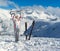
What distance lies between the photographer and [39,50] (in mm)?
14117

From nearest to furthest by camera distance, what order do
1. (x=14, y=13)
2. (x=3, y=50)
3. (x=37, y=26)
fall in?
(x=3, y=50) → (x=14, y=13) → (x=37, y=26)

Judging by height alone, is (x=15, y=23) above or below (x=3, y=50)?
above

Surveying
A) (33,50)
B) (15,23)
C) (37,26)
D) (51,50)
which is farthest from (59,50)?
(37,26)

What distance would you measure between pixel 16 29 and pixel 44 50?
5.57m

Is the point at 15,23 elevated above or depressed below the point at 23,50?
above

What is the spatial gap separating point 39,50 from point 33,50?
0.34 metres

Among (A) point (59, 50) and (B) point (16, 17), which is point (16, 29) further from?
(A) point (59, 50)

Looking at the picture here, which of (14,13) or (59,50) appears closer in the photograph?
(59,50)

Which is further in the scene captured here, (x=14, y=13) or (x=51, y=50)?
(x=14, y=13)

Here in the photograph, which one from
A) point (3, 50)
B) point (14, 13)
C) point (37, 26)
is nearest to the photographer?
point (3, 50)

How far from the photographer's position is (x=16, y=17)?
62.7 feet

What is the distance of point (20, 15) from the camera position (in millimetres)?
19297

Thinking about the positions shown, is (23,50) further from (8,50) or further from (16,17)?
(16,17)

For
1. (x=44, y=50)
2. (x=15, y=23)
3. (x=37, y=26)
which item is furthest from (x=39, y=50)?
(x=37, y=26)
